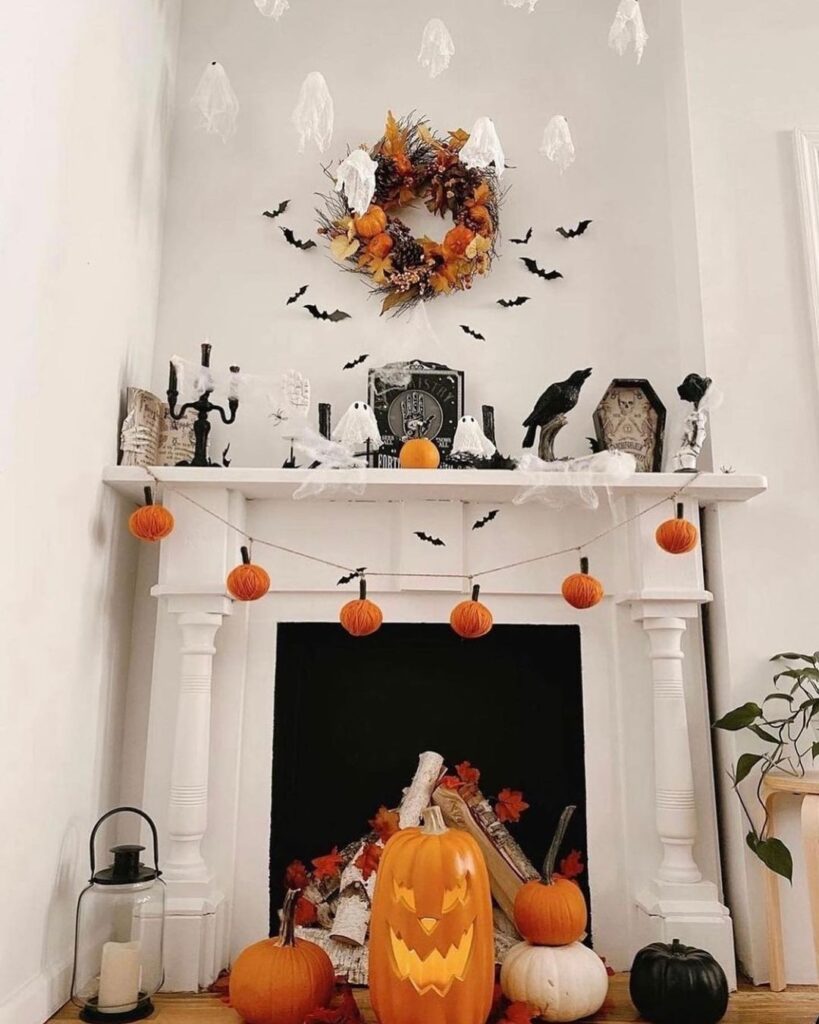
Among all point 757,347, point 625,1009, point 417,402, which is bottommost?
point 625,1009

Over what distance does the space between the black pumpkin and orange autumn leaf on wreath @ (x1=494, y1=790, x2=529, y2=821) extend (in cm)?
46

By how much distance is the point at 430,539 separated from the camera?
208 cm

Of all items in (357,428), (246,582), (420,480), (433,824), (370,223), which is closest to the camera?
(433,824)

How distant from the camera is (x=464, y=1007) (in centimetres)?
147

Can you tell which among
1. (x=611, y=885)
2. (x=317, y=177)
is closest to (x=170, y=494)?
(x=317, y=177)

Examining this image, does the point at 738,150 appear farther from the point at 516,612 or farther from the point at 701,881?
the point at 701,881

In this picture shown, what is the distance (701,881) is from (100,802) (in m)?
1.36

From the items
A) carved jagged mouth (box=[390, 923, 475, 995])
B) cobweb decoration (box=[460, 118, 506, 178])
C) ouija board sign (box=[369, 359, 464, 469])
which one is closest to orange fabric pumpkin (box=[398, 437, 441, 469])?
ouija board sign (box=[369, 359, 464, 469])

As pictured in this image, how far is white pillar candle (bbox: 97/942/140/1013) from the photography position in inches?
63.4

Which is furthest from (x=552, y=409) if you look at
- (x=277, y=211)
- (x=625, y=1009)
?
(x=625, y=1009)

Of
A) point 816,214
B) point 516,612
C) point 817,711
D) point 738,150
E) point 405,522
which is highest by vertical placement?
point 738,150

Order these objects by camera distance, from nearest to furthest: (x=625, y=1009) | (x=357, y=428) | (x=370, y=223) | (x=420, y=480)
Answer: (x=625, y=1009)
(x=420, y=480)
(x=357, y=428)
(x=370, y=223)

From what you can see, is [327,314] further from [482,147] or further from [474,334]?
[482,147]

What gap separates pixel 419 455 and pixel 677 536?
2.00 feet
